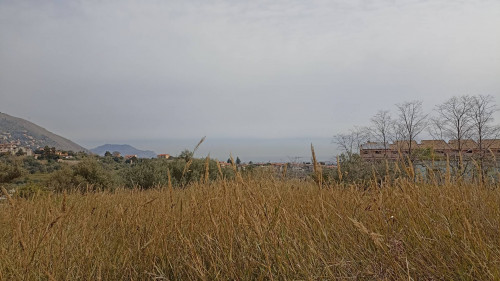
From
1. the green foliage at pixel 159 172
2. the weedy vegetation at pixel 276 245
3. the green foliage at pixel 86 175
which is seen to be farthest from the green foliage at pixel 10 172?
the weedy vegetation at pixel 276 245

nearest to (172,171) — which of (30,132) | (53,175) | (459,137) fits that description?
(53,175)

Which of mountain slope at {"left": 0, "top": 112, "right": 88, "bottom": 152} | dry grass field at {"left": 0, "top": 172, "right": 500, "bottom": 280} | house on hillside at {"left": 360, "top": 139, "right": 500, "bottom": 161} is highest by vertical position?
mountain slope at {"left": 0, "top": 112, "right": 88, "bottom": 152}

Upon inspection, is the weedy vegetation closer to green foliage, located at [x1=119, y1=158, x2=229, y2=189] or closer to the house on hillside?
green foliage, located at [x1=119, y1=158, x2=229, y2=189]

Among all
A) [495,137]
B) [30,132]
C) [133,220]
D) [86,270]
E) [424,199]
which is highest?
[30,132]

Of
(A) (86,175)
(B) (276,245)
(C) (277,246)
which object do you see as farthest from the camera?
(A) (86,175)

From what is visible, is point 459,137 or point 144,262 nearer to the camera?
point 144,262

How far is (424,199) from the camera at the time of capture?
127 inches

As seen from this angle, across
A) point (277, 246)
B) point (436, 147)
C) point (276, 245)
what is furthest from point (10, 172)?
point (436, 147)

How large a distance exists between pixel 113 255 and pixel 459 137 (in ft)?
73.9

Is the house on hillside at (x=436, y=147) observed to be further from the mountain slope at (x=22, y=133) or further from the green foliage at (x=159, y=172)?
the mountain slope at (x=22, y=133)

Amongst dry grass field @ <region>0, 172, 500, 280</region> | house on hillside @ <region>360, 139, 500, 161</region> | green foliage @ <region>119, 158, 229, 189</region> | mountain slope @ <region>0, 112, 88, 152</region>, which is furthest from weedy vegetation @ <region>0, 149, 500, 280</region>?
mountain slope @ <region>0, 112, 88, 152</region>

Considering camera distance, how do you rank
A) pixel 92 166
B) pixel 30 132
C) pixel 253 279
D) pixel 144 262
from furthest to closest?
pixel 30 132
pixel 92 166
pixel 144 262
pixel 253 279

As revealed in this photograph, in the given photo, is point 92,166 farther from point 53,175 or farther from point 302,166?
point 302,166

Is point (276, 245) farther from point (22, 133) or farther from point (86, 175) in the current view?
point (22, 133)
